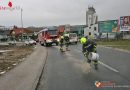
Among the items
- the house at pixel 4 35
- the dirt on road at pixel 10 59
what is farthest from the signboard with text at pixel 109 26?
the dirt on road at pixel 10 59

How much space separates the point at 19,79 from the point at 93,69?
460 centimetres

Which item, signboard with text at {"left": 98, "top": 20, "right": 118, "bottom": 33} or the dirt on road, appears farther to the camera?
signboard with text at {"left": 98, "top": 20, "right": 118, "bottom": 33}

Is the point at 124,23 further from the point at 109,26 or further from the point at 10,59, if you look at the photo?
the point at 10,59

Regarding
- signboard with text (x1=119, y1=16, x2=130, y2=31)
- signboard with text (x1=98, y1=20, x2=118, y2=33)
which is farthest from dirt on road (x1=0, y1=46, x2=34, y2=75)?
signboard with text (x1=98, y1=20, x2=118, y2=33)

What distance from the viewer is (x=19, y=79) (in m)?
13.4

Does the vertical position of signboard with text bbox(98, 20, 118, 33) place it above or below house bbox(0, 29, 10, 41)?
above

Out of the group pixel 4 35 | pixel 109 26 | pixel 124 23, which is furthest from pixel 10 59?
pixel 4 35

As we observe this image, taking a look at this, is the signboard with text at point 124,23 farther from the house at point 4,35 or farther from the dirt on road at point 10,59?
the house at point 4,35

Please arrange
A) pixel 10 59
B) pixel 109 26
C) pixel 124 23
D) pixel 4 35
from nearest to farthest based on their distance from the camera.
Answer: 1. pixel 10 59
2. pixel 124 23
3. pixel 109 26
4. pixel 4 35

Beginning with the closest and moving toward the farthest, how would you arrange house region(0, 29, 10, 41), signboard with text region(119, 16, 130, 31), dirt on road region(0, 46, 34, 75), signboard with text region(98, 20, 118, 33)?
dirt on road region(0, 46, 34, 75) < signboard with text region(119, 16, 130, 31) < signboard with text region(98, 20, 118, 33) < house region(0, 29, 10, 41)

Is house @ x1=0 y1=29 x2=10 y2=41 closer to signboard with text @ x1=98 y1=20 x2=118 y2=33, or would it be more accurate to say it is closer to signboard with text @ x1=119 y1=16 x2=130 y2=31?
signboard with text @ x1=98 y1=20 x2=118 y2=33

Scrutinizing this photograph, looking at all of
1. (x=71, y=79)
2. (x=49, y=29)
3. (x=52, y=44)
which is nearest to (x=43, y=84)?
(x=71, y=79)

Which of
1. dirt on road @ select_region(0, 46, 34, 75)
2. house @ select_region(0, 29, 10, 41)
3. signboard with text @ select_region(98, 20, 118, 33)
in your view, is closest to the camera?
dirt on road @ select_region(0, 46, 34, 75)

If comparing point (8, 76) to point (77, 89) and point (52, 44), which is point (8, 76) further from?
point (52, 44)
